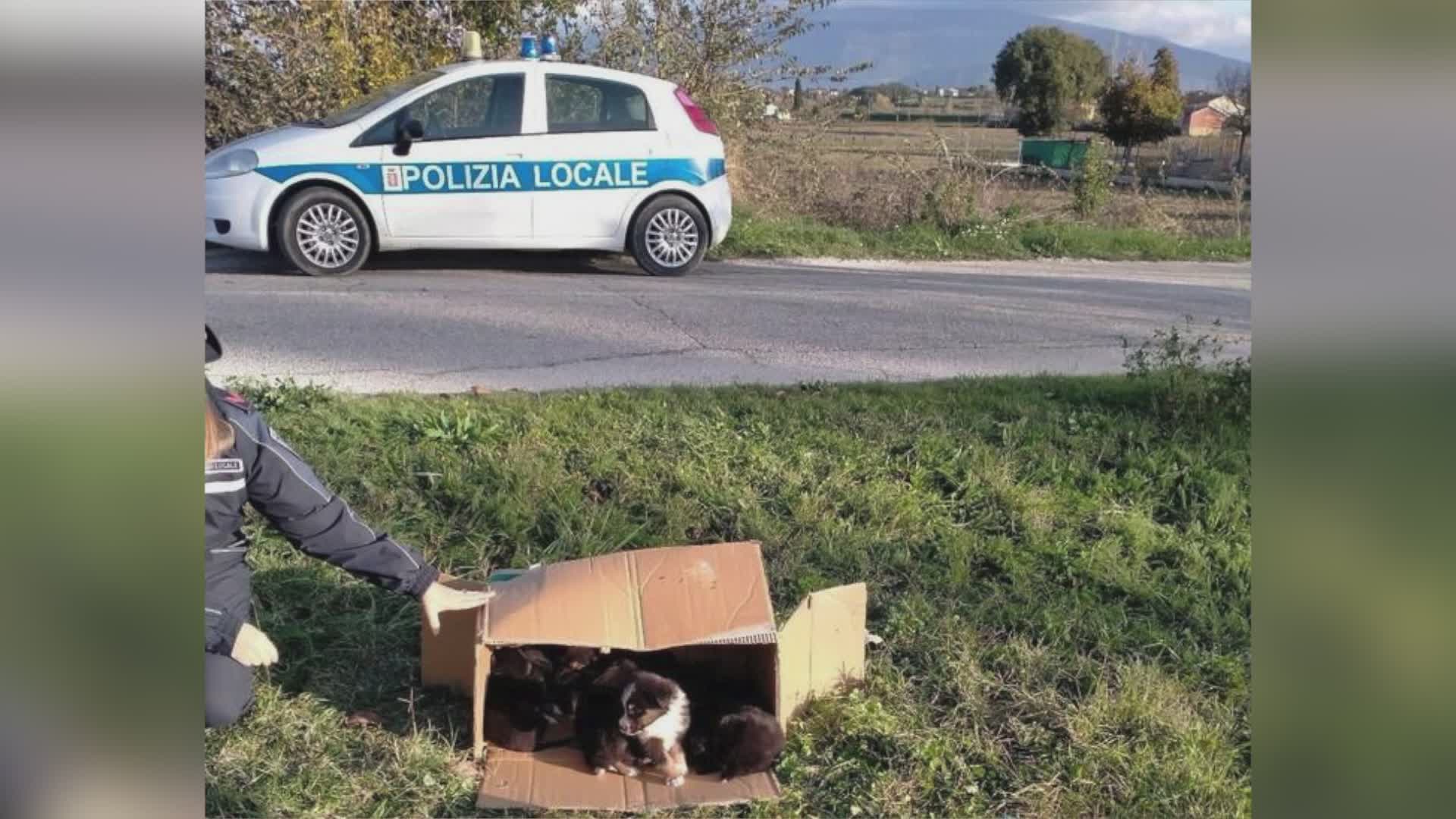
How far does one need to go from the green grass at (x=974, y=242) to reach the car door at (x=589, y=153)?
6.92ft

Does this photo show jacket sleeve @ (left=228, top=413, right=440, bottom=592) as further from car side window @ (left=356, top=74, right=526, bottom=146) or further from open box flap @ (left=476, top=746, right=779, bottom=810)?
car side window @ (left=356, top=74, right=526, bottom=146)

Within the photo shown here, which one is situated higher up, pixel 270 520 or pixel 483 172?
pixel 483 172

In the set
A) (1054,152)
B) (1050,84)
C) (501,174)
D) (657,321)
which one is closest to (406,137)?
(501,174)

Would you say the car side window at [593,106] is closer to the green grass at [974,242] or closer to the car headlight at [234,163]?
the car headlight at [234,163]

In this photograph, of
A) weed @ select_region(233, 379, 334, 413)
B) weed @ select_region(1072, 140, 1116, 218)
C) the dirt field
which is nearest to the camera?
weed @ select_region(233, 379, 334, 413)

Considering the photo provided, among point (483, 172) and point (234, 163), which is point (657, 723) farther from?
point (234, 163)

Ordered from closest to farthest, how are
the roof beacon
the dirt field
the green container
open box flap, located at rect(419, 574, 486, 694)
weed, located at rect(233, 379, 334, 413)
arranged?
open box flap, located at rect(419, 574, 486, 694) → weed, located at rect(233, 379, 334, 413) → the roof beacon → the dirt field → the green container

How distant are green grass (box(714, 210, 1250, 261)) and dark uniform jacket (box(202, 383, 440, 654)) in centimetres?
810

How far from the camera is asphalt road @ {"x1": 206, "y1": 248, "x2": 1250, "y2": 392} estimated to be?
248 inches

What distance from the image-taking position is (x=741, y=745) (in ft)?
10.2

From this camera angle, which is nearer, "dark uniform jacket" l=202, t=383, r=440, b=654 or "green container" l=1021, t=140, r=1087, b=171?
"dark uniform jacket" l=202, t=383, r=440, b=654

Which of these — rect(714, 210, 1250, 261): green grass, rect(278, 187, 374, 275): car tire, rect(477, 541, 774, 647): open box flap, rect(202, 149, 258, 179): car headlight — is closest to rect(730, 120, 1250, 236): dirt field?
rect(714, 210, 1250, 261): green grass

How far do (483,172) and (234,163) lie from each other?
5.40ft
